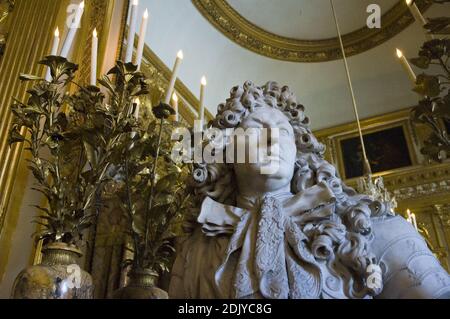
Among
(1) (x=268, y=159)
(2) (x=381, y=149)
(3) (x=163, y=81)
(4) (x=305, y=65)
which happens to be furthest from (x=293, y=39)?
(1) (x=268, y=159)

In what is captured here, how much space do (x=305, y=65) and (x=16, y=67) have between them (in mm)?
A: 5565

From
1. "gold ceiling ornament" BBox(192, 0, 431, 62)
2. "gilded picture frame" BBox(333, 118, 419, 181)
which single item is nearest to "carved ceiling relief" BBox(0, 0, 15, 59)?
"gold ceiling ornament" BBox(192, 0, 431, 62)

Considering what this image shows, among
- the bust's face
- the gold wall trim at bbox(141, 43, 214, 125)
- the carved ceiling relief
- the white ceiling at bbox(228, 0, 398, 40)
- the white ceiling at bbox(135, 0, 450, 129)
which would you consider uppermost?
the white ceiling at bbox(228, 0, 398, 40)

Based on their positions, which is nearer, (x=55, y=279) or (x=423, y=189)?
(x=55, y=279)

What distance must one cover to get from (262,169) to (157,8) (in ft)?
14.8

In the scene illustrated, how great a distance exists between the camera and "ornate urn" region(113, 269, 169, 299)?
47.1 inches

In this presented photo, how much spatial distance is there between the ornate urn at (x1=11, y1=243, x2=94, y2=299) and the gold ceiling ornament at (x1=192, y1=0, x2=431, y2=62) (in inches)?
222

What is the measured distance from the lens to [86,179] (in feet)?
4.20

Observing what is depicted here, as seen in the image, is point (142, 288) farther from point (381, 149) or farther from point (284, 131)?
point (381, 149)

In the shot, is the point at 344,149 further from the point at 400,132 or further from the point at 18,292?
the point at 18,292

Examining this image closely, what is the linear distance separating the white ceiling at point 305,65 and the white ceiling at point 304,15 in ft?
0.05

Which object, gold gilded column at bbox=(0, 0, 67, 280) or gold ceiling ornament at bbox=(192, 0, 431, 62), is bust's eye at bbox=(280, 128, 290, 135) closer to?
gold gilded column at bbox=(0, 0, 67, 280)

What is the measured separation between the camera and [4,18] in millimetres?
3494

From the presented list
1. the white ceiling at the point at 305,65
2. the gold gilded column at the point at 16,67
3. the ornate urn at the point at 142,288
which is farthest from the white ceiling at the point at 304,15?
the ornate urn at the point at 142,288
